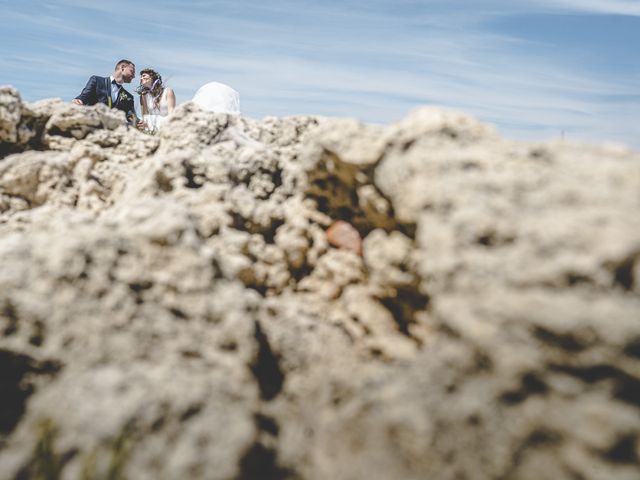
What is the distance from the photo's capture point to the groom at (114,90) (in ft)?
26.8

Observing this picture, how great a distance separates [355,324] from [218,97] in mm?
8363

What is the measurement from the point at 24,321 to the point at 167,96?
317 inches

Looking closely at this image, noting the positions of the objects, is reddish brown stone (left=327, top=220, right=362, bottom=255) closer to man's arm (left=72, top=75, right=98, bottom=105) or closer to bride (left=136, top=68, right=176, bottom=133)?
man's arm (left=72, top=75, right=98, bottom=105)

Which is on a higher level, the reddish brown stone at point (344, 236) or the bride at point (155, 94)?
the bride at point (155, 94)

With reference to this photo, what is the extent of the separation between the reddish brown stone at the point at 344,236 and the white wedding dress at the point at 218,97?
736 centimetres

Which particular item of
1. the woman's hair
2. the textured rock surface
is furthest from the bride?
the textured rock surface

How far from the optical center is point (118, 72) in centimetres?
901

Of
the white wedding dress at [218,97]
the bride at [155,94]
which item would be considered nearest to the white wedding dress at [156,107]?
the bride at [155,94]

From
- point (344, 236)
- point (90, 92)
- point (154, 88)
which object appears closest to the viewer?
point (344, 236)

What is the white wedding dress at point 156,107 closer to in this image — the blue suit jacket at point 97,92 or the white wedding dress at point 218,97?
the white wedding dress at point 218,97

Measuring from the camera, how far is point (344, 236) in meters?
2.82

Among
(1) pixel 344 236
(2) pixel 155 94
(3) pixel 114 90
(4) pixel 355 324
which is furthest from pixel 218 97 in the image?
(4) pixel 355 324

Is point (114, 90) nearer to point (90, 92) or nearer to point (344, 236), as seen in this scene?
point (90, 92)

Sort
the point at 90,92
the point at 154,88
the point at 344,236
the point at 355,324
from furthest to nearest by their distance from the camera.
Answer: the point at 154,88
the point at 90,92
the point at 344,236
the point at 355,324
